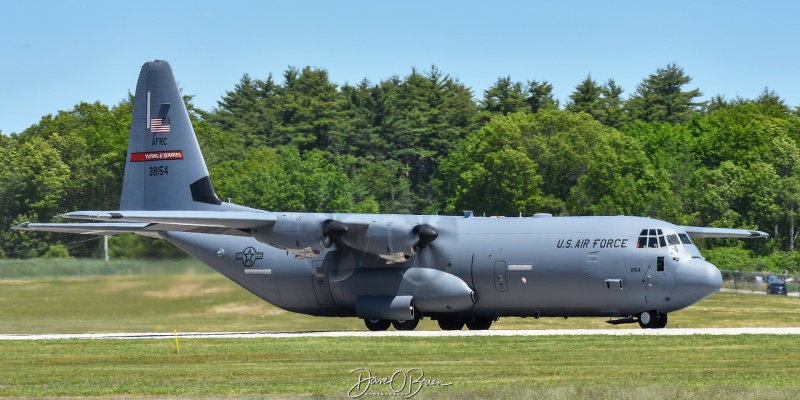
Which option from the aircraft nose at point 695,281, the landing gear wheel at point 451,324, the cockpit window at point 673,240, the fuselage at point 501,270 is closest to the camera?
the aircraft nose at point 695,281

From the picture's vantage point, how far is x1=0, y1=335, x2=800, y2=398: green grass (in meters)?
19.9

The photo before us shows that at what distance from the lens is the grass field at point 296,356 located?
20.1 metres

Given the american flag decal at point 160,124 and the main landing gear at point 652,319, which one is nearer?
the main landing gear at point 652,319

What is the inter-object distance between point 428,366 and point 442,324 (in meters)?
11.1

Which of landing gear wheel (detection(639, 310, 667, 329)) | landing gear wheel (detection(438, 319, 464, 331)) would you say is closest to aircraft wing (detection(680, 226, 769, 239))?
landing gear wheel (detection(639, 310, 667, 329))

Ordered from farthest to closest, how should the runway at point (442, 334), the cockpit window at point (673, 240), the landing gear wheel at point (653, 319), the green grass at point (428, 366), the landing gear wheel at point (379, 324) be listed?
the landing gear wheel at point (379, 324) < the landing gear wheel at point (653, 319) < the cockpit window at point (673, 240) < the runway at point (442, 334) < the green grass at point (428, 366)

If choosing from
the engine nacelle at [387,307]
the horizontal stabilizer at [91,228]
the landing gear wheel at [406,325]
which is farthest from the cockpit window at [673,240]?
the horizontal stabilizer at [91,228]

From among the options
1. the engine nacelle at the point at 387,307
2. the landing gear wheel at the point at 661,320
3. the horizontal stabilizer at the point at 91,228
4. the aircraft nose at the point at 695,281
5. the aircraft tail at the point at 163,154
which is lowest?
the landing gear wheel at the point at 661,320

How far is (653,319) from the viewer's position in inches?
1221

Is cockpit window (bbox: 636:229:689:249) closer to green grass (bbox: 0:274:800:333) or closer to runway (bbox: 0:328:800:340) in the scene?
runway (bbox: 0:328:800:340)

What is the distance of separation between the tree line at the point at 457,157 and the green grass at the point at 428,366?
61.3 feet

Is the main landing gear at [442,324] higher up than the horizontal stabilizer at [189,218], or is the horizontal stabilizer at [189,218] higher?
the horizontal stabilizer at [189,218]

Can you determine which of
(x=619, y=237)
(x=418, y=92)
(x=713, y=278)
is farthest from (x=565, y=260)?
(x=418, y=92)

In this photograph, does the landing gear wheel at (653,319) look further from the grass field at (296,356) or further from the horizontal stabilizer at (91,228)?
the horizontal stabilizer at (91,228)
